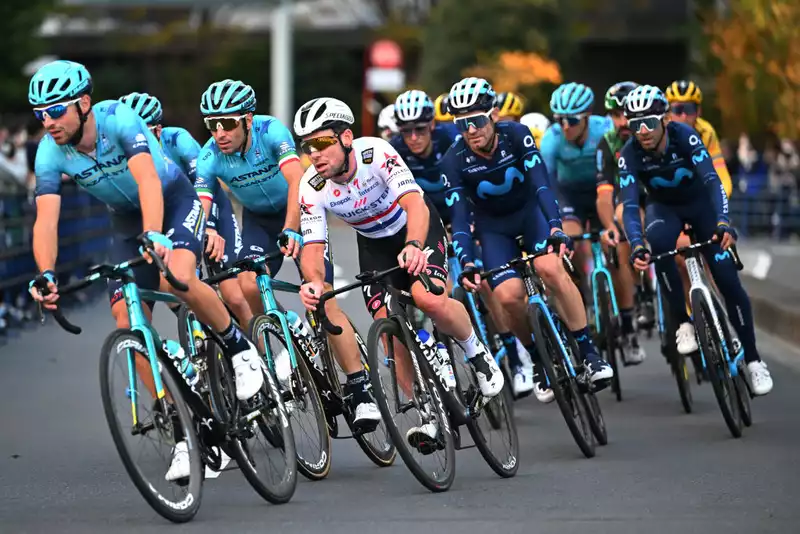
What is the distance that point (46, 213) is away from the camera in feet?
28.8

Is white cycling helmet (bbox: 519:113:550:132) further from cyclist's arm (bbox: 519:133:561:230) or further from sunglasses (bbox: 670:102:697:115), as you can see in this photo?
cyclist's arm (bbox: 519:133:561:230)

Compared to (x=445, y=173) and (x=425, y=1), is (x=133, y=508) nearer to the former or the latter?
→ (x=445, y=173)

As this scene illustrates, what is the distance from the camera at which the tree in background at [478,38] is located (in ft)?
155

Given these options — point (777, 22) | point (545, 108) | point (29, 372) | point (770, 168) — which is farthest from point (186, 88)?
point (29, 372)

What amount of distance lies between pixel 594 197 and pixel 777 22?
9.74 meters

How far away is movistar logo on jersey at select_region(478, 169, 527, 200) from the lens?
1131cm

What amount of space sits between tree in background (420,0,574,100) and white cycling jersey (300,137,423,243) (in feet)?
120

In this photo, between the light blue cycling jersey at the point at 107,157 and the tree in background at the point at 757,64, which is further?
the tree in background at the point at 757,64

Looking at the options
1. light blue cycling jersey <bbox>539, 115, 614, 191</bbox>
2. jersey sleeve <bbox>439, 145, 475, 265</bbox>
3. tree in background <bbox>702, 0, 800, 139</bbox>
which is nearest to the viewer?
jersey sleeve <bbox>439, 145, 475, 265</bbox>

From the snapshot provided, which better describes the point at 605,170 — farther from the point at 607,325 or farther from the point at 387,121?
the point at 387,121

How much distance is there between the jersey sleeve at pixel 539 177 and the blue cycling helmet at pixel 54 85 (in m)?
3.14

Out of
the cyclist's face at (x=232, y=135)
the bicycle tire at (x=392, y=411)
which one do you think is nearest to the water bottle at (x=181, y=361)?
the bicycle tire at (x=392, y=411)

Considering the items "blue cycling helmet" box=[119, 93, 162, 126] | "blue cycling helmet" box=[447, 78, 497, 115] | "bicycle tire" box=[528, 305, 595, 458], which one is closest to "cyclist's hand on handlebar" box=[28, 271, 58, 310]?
"bicycle tire" box=[528, 305, 595, 458]

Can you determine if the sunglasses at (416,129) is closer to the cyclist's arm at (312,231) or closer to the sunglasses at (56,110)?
the cyclist's arm at (312,231)
